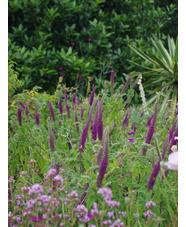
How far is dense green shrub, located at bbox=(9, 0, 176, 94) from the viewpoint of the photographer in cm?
496

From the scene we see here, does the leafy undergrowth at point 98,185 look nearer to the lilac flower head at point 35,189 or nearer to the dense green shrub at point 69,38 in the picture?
the lilac flower head at point 35,189

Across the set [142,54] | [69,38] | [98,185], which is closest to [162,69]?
[142,54]

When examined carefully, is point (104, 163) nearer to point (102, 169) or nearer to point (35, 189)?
point (102, 169)

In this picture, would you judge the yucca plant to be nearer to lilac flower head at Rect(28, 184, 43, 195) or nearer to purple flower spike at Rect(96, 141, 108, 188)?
purple flower spike at Rect(96, 141, 108, 188)

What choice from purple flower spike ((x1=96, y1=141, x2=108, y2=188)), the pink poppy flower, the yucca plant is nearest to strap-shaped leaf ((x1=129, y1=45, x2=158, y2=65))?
the yucca plant

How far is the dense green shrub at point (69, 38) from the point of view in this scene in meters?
4.96

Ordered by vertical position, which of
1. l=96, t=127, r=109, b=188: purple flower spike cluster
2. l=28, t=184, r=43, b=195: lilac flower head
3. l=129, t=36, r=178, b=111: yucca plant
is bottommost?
l=129, t=36, r=178, b=111: yucca plant

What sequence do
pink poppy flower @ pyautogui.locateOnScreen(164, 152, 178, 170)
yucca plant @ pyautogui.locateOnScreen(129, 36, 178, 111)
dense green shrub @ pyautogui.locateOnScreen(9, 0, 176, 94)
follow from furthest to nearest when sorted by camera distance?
yucca plant @ pyautogui.locateOnScreen(129, 36, 178, 111) → dense green shrub @ pyautogui.locateOnScreen(9, 0, 176, 94) → pink poppy flower @ pyautogui.locateOnScreen(164, 152, 178, 170)

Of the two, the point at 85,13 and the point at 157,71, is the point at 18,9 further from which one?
the point at 157,71

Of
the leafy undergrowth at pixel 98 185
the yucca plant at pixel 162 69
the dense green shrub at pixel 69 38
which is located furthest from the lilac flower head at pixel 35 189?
the yucca plant at pixel 162 69
